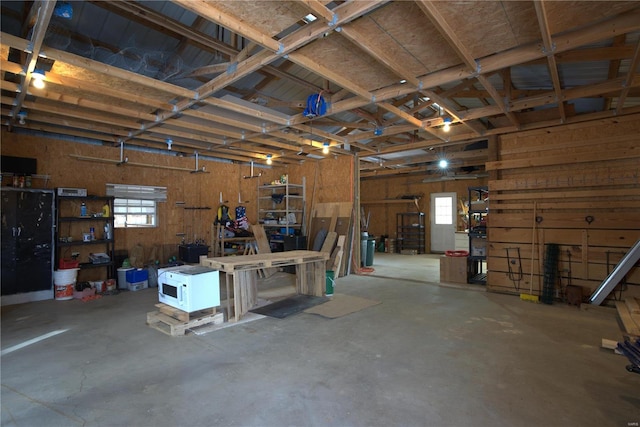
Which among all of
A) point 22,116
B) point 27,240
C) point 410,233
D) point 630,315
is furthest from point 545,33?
point 410,233

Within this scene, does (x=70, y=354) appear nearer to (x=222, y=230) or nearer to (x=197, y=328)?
(x=197, y=328)

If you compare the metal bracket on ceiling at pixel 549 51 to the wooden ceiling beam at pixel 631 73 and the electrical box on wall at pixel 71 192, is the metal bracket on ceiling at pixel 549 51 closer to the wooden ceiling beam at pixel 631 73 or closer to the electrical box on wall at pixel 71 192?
the wooden ceiling beam at pixel 631 73

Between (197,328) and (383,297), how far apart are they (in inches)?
119

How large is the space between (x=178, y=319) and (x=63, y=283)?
297 cm

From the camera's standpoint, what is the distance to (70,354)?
329 cm

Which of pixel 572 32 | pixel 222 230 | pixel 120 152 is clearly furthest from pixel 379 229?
pixel 572 32

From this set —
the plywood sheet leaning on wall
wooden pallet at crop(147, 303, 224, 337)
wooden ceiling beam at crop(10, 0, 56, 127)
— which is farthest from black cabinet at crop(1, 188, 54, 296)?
the plywood sheet leaning on wall

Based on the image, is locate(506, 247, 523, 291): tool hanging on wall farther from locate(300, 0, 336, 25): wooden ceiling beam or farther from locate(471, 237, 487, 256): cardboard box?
locate(300, 0, 336, 25): wooden ceiling beam

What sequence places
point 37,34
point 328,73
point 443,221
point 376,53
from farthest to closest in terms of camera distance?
point 443,221 < point 328,73 < point 376,53 < point 37,34

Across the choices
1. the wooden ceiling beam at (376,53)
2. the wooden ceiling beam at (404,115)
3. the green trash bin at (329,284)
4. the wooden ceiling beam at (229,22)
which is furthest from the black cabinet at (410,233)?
the wooden ceiling beam at (229,22)

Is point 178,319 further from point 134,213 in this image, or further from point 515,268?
point 515,268

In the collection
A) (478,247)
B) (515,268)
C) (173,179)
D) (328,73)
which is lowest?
(515,268)

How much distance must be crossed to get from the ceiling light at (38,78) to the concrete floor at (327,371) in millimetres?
2844

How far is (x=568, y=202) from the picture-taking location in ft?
17.0
